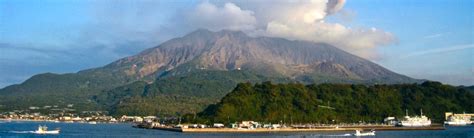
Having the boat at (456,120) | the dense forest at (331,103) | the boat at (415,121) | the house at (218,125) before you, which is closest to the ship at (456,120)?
the boat at (456,120)

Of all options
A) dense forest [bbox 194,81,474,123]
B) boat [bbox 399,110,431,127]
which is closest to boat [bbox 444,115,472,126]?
dense forest [bbox 194,81,474,123]

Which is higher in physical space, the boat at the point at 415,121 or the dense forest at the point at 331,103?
the dense forest at the point at 331,103

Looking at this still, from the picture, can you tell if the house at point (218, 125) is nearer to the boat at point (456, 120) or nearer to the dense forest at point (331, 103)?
the dense forest at point (331, 103)

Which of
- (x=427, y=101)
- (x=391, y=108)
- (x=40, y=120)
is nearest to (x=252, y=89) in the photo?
(x=391, y=108)

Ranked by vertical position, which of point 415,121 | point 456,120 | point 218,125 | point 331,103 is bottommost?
point 218,125

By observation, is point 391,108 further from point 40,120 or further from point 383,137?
point 40,120

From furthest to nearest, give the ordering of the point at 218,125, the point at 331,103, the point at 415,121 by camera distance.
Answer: the point at 331,103 → the point at 415,121 → the point at 218,125

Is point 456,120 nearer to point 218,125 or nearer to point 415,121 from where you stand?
point 415,121

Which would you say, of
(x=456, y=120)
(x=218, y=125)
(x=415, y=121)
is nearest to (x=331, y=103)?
(x=415, y=121)

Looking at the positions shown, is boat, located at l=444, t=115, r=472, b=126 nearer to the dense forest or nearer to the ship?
the ship
